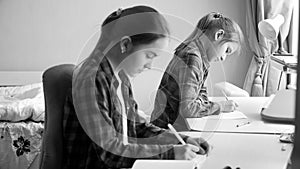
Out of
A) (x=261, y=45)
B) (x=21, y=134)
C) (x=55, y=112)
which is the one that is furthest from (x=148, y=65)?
(x=261, y=45)

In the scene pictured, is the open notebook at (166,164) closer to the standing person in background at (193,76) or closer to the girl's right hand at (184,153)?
the girl's right hand at (184,153)

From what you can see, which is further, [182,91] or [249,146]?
[182,91]

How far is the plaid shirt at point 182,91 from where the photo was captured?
5.47 ft

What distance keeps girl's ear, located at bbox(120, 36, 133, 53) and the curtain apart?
2.13 m

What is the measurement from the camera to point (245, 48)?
3.46 metres

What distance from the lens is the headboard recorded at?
365 centimetres

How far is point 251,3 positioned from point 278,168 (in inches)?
94.7

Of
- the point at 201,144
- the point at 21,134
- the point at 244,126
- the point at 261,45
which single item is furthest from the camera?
the point at 261,45

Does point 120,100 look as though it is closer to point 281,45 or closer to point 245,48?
point 281,45

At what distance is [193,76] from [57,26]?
2271mm

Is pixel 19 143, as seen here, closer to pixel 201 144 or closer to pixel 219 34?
pixel 219 34

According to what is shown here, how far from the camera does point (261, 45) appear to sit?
3219 mm

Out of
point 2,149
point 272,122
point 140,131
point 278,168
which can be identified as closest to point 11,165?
point 2,149

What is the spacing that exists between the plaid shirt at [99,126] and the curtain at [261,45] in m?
2.04
